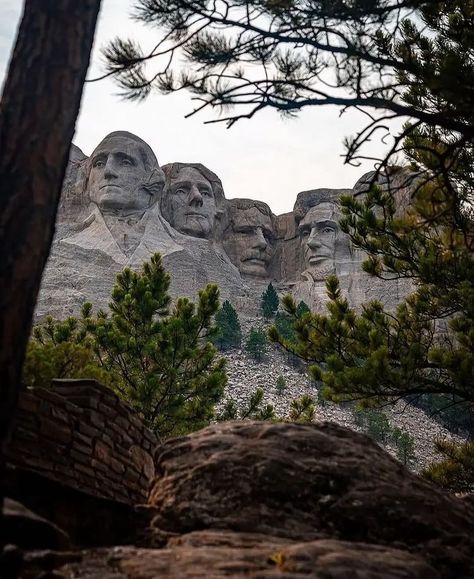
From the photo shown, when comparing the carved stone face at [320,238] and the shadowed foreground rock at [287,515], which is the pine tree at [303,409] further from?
the carved stone face at [320,238]

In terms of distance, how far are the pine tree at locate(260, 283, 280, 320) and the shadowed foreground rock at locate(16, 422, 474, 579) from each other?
116 ft

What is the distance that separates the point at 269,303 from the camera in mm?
40250

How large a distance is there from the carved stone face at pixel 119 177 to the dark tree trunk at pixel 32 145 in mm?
33129

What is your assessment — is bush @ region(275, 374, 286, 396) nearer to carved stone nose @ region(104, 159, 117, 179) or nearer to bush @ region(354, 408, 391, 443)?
bush @ region(354, 408, 391, 443)

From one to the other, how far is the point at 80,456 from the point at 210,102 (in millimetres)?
2330

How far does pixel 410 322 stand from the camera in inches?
314

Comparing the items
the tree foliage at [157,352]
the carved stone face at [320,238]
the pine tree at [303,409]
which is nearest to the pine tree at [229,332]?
the carved stone face at [320,238]

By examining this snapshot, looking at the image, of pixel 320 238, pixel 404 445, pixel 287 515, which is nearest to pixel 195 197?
Result: pixel 320 238

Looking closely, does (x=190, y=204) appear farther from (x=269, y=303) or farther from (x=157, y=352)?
(x=157, y=352)

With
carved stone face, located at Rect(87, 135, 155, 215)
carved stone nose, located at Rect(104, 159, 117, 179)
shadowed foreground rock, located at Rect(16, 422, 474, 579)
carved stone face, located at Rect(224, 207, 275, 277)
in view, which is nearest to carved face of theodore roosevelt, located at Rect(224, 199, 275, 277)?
carved stone face, located at Rect(224, 207, 275, 277)

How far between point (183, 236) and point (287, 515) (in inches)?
1387

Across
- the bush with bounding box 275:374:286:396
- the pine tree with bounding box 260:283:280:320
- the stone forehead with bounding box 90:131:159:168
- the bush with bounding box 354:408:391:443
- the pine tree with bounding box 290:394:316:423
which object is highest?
the stone forehead with bounding box 90:131:159:168

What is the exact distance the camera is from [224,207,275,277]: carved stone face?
144 ft

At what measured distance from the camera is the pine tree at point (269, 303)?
39.4 m
